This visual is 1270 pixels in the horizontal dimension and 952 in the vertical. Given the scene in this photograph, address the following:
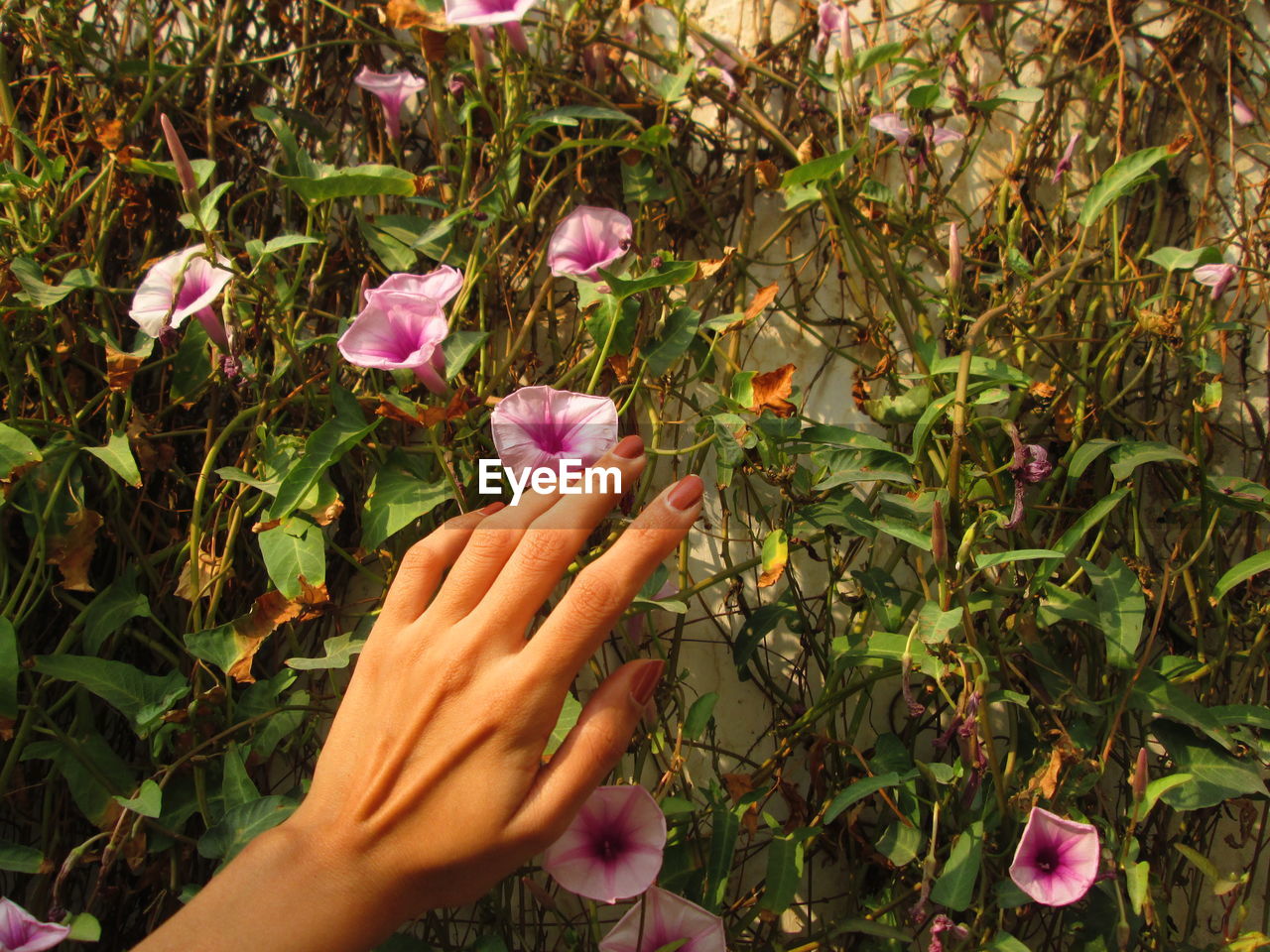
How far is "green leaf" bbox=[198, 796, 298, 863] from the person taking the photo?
3.17 ft

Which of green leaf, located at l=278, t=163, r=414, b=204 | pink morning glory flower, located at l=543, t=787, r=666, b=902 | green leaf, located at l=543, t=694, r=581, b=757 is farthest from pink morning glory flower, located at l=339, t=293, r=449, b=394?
pink morning glory flower, located at l=543, t=787, r=666, b=902

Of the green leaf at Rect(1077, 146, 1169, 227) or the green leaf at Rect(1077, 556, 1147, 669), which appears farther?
the green leaf at Rect(1077, 146, 1169, 227)

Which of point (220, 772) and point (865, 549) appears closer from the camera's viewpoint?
point (220, 772)

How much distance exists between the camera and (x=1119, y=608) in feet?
3.36

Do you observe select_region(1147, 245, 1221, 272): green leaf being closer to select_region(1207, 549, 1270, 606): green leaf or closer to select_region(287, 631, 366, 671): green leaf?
select_region(1207, 549, 1270, 606): green leaf

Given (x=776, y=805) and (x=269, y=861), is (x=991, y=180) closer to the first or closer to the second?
(x=776, y=805)

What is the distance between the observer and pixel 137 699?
1048 millimetres

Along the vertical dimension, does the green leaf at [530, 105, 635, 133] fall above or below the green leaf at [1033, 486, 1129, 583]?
above

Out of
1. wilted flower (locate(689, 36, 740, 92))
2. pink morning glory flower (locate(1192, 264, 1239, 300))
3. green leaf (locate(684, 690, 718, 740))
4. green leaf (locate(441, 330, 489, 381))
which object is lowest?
green leaf (locate(684, 690, 718, 740))

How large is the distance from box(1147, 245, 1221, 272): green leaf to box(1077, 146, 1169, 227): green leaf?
0.10 metres

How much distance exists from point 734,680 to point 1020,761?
0.37m

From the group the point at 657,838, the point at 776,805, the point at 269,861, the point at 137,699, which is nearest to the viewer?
the point at 269,861

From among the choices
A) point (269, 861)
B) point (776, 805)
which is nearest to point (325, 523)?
point (269, 861)

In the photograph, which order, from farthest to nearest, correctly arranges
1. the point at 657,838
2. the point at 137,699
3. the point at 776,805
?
1. the point at 776,805
2. the point at 137,699
3. the point at 657,838
